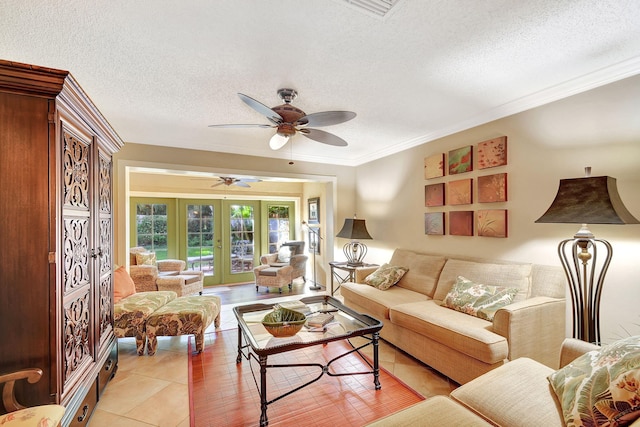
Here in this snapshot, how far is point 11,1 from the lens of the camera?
56.9 inches

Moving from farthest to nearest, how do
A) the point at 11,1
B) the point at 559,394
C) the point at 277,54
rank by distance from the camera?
1. the point at 277,54
2. the point at 11,1
3. the point at 559,394

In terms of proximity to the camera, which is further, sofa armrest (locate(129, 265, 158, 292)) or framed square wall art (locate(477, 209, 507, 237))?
sofa armrest (locate(129, 265, 158, 292))

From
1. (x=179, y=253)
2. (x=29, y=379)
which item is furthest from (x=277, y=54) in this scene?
(x=179, y=253)

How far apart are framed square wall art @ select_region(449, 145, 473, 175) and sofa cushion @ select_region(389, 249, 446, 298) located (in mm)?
1040

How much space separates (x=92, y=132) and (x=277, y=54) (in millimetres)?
1340

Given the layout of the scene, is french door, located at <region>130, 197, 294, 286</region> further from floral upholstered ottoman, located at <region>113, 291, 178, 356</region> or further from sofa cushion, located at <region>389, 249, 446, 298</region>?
sofa cushion, located at <region>389, 249, 446, 298</region>

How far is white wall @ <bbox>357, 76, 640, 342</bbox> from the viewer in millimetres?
2082

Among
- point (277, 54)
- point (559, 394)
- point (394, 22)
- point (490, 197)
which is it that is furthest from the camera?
point (490, 197)

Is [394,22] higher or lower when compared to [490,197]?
higher

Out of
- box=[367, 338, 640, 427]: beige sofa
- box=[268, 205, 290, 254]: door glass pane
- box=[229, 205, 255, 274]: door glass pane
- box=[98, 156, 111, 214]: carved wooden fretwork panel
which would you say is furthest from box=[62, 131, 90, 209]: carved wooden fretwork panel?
box=[268, 205, 290, 254]: door glass pane

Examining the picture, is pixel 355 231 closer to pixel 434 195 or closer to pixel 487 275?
pixel 434 195

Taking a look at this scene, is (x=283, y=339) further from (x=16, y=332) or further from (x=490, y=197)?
(x=490, y=197)

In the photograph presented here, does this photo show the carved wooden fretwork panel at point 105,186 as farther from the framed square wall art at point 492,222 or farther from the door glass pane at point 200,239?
the door glass pane at point 200,239

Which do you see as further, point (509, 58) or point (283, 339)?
point (283, 339)
